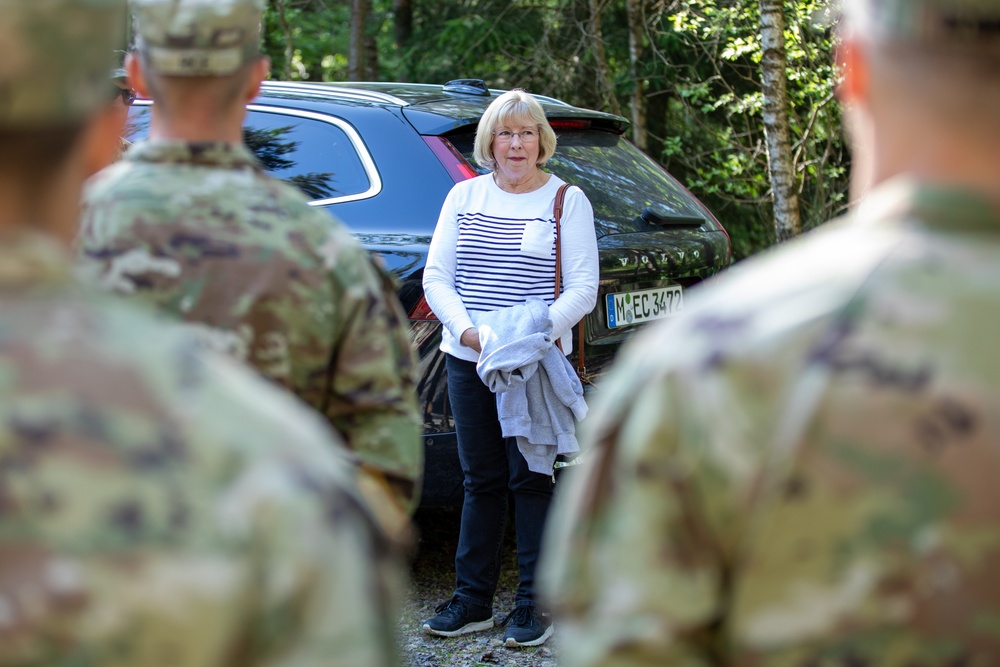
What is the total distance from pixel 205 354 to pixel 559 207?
123 inches

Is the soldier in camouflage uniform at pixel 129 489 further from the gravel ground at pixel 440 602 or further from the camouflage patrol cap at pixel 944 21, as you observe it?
the gravel ground at pixel 440 602

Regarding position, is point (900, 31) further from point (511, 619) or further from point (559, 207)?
point (511, 619)

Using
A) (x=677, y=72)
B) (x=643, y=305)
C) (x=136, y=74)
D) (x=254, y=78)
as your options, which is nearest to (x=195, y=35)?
(x=254, y=78)

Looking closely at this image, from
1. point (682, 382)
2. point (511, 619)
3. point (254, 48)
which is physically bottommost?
point (511, 619)

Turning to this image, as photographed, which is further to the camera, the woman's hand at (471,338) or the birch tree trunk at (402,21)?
the birch tree trunk at (402,21)

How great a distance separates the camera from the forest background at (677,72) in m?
9.89

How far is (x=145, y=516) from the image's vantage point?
1104mm

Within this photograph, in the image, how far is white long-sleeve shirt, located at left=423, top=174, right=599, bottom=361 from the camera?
420 cm

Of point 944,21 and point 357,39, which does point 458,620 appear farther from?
point 357,39

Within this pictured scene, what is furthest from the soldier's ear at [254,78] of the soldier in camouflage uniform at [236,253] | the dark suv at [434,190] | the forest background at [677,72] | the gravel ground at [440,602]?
the forest background at [677,72]

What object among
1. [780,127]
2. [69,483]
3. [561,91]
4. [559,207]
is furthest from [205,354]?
[561,91]

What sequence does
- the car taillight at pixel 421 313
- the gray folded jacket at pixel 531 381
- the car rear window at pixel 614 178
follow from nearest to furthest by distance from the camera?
the gray folded jacket at pixel 531 381 → the car taillight at pixel 421 313 → the car rear window at pixel 614 178

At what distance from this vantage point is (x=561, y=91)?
36.9 ft

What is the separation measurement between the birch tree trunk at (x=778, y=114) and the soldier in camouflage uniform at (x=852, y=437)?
634 cm
